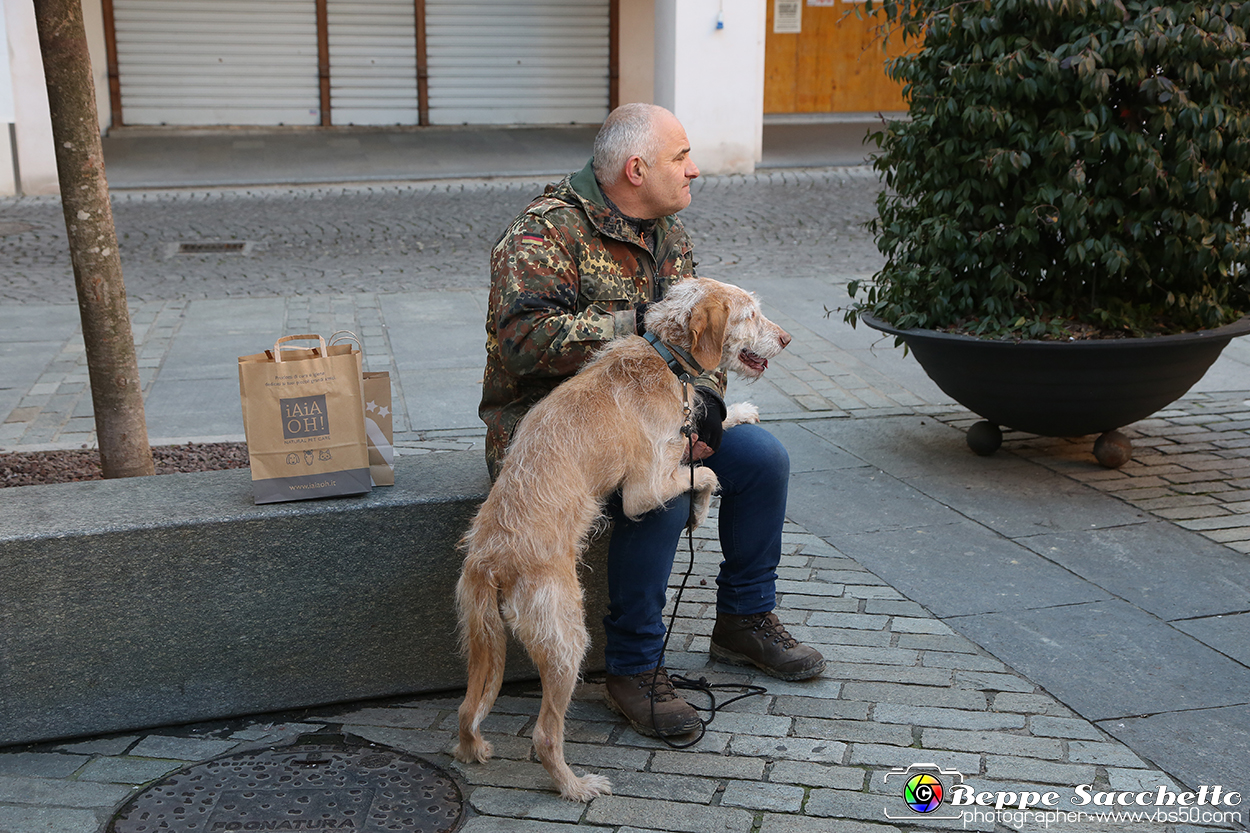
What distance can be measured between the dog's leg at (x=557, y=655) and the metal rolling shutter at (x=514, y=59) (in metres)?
17.9

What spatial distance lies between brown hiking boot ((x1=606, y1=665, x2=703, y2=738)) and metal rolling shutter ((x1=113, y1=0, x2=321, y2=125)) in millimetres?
17685

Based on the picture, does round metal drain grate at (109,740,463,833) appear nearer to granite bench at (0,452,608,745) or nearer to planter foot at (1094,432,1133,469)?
granite bench at (0,452,608,745)

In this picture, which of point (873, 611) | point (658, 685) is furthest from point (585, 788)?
point (873, 611)

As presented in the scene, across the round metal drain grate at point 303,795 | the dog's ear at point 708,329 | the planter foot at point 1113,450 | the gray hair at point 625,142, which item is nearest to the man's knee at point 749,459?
the dog's ear at point 708,329

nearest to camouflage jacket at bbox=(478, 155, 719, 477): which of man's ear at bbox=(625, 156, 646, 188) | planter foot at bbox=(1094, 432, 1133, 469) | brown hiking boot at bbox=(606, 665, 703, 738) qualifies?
man's ear at bbox=(625, 156, 646, 188)

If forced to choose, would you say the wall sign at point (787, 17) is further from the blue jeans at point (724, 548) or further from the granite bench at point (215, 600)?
the granite bench at point (215, 600)

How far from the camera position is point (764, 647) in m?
3.75

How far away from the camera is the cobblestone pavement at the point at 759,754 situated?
3051mm

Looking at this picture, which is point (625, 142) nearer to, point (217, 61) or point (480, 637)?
point (480, 637)

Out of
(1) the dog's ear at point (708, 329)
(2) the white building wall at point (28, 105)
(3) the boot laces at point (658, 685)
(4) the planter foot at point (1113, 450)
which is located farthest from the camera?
(2) the white building wall at point (28, 105)

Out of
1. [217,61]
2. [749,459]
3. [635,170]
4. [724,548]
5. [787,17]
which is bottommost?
[724,548]

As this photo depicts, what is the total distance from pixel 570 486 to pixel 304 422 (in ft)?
2.70

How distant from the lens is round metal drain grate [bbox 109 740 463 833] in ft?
9.93

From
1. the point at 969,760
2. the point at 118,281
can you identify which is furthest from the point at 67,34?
the point at 969,760
